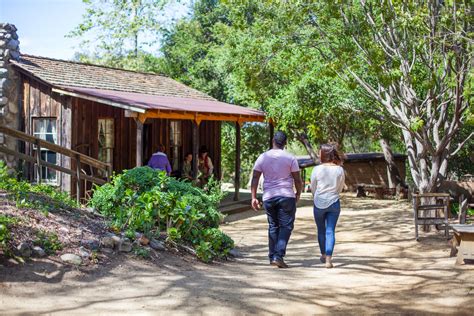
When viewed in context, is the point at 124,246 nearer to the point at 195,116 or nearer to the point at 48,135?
the point at 195,116

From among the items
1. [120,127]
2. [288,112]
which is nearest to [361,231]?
[288,112]

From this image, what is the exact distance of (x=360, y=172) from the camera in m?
25.2

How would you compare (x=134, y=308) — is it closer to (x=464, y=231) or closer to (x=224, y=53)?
(x=464, y=231)

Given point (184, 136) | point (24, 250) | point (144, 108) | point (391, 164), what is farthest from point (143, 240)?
point (391, 164)

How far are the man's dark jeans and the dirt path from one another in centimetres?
34

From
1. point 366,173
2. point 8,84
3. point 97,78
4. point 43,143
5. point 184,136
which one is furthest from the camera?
point 366,173

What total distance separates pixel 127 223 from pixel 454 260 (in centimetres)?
470

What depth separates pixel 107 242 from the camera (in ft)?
25.9

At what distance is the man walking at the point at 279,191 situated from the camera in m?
8.31

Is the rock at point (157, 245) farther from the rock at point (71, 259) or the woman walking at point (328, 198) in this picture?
the woman walking at point (328, 198)

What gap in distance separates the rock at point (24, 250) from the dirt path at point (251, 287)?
0.22 metres

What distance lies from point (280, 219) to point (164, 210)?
1652 mm

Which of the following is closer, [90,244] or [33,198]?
[90,244]

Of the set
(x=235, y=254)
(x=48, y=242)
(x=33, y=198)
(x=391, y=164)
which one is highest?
(x=391, y=164)
